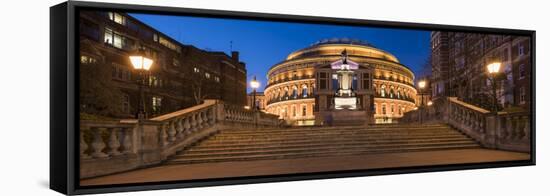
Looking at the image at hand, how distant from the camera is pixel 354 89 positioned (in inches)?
514

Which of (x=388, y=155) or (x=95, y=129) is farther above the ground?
(x=95, y=129)

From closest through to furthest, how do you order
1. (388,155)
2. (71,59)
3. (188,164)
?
(71,59)
(188,164)
(388,155)

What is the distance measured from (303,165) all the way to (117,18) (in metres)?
5.17

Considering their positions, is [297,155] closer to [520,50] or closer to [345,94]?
[345,94]

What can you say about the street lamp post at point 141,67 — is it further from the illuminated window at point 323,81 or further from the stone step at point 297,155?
the illuminated window at point 323,81

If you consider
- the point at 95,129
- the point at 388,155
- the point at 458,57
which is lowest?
the point at 388,155

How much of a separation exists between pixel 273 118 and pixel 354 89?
2127mm

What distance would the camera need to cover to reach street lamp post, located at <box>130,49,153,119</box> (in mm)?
10633

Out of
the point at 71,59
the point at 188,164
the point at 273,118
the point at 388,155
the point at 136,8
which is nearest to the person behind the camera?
the point at 71,59

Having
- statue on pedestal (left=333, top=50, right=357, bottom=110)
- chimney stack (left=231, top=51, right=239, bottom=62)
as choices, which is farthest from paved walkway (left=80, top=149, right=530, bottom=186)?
chimney stack (left=231, top=51, right=239, bottom=62)

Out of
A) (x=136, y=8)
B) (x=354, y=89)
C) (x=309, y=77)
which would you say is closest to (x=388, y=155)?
(x=354, y=89)

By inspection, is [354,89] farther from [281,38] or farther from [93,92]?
[93,92]

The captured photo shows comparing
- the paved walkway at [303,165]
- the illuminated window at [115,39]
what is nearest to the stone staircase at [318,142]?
the paved walkway at [303,165]

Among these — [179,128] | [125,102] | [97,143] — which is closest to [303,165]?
[179,128]
